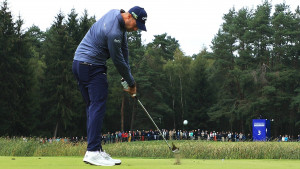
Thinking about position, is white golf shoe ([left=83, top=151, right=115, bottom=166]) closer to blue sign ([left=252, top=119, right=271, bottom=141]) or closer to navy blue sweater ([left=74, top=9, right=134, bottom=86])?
navy blue sweater ([left=74, top=9, right=134, bottom=86])

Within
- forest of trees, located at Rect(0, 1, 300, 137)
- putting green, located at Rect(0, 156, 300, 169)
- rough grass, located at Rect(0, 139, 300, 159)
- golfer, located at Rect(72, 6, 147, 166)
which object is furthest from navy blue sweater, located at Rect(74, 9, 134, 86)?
forest of trees, located at Rect(0, 1, 300, 137)

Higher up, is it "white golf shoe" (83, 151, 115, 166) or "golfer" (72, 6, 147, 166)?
"golfer" (72, 6, 147, 166)

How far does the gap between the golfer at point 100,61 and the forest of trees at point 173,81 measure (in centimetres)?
4255

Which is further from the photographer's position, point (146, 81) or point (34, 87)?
point (146, 81)

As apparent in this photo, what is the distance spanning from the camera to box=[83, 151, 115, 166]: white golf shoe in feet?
16.2

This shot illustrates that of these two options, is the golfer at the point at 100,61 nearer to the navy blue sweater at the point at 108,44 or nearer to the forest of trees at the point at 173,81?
the navy blue sweater at the point at 108,44

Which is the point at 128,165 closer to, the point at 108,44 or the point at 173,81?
the point at 108,44

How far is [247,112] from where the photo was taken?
58656 millimetres

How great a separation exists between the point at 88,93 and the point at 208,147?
503 inches

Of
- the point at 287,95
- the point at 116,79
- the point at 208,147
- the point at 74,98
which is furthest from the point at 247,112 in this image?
the point at 208,147

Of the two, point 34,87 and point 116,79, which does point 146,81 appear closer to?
point 116,79

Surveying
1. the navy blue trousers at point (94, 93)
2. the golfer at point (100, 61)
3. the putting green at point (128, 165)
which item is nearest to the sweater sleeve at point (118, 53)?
the golfer at point (100, 61)

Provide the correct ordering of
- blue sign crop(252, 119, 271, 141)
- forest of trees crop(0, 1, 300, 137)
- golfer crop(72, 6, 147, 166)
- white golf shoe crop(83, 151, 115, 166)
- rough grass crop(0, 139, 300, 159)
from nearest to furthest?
white golf shoe crop(83, 151, 115, 166) → golfer crop(72, 6, 147, 166) → rough grass crop(0, 139, 300, 159) → blue sign crop(252, 119, 271, 141) → forest of trees crop(0, 1, 300, 137)

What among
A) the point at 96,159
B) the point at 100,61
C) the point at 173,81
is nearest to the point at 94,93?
the point at 100,61
